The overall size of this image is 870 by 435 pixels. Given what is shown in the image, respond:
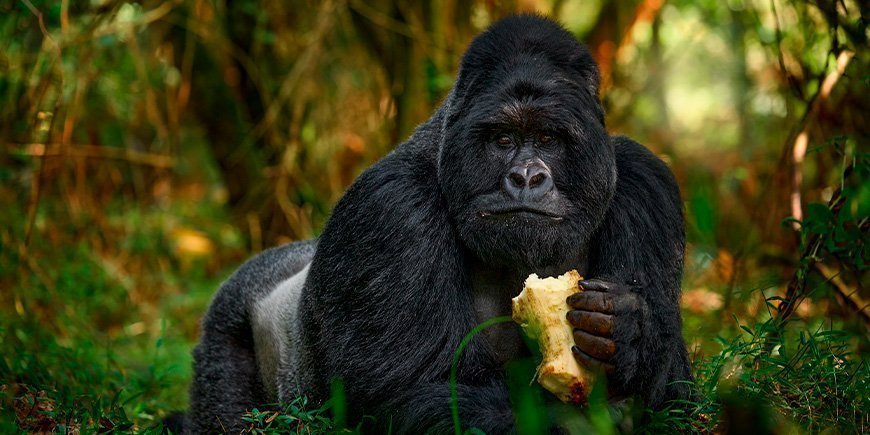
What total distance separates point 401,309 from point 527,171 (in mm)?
713

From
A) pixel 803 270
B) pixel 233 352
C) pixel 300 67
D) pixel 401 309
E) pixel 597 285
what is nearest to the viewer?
pixel 597 285

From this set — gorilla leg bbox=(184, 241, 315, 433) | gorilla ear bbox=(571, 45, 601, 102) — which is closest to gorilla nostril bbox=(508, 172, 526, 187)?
gorilla ear bbox=(571, 45, 601, 102)

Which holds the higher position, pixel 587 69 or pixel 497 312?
pixel 587 69

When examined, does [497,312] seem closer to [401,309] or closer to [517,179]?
[401,309]

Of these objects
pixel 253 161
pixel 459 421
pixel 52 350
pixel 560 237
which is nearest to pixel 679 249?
pixel 560 237

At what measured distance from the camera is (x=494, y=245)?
337cm

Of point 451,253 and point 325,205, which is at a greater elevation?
point 451,253

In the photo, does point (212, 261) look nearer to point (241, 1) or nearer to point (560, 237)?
point (241, 1)

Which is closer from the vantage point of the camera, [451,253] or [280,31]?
[451,253]

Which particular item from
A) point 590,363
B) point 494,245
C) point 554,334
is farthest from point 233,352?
point 590,363

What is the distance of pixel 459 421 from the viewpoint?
10.3 feet

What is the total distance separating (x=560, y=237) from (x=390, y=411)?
0.92 m

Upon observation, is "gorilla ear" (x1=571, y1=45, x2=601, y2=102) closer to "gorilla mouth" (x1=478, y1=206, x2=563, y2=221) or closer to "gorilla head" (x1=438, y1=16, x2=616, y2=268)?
"gorilla head" (x1=438, y1=16, x2=616, y2=268)

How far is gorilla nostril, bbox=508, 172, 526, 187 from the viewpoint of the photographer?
10.8 feet
